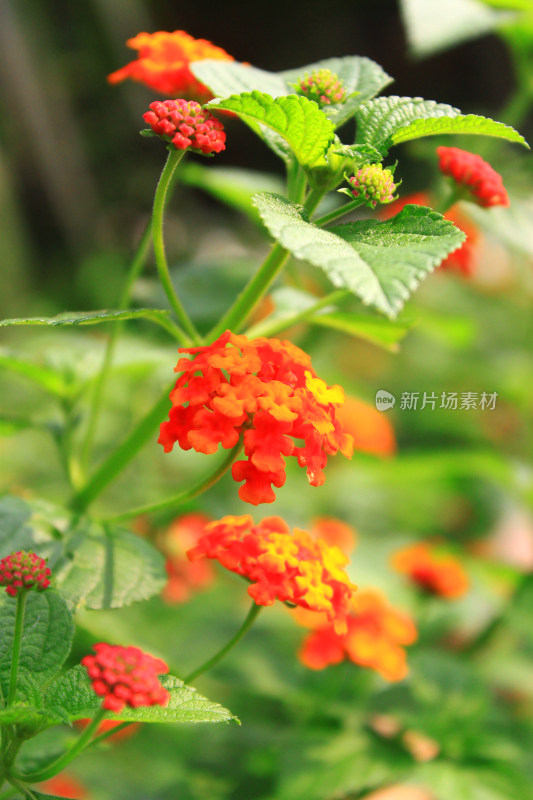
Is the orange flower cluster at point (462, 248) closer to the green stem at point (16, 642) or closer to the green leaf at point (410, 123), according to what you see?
the green leaf at point (410, 123)

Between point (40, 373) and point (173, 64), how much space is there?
12.9 inches

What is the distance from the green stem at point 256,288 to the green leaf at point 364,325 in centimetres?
12

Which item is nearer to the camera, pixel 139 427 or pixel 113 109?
pixel 139 427

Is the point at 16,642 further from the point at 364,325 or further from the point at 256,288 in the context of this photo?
the point at 364,325

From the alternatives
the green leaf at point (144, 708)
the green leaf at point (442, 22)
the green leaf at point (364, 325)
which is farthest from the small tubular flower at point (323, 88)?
the green leaf at point (442, 22)

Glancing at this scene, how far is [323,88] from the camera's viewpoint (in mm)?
599

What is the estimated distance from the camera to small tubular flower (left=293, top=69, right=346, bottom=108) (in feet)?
1.96

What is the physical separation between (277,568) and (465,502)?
1758mm

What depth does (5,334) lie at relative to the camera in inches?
79.7

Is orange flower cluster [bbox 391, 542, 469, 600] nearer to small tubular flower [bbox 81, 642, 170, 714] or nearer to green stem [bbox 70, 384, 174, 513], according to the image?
green stem [bbox 70, 384, 174, 513]

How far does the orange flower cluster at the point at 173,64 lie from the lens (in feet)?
2.16

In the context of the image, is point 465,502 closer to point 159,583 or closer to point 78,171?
point 159,583

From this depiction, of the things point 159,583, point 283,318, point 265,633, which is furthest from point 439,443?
point 159,583

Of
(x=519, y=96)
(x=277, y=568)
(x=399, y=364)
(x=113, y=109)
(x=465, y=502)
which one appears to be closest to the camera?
(x=277, y=568)
